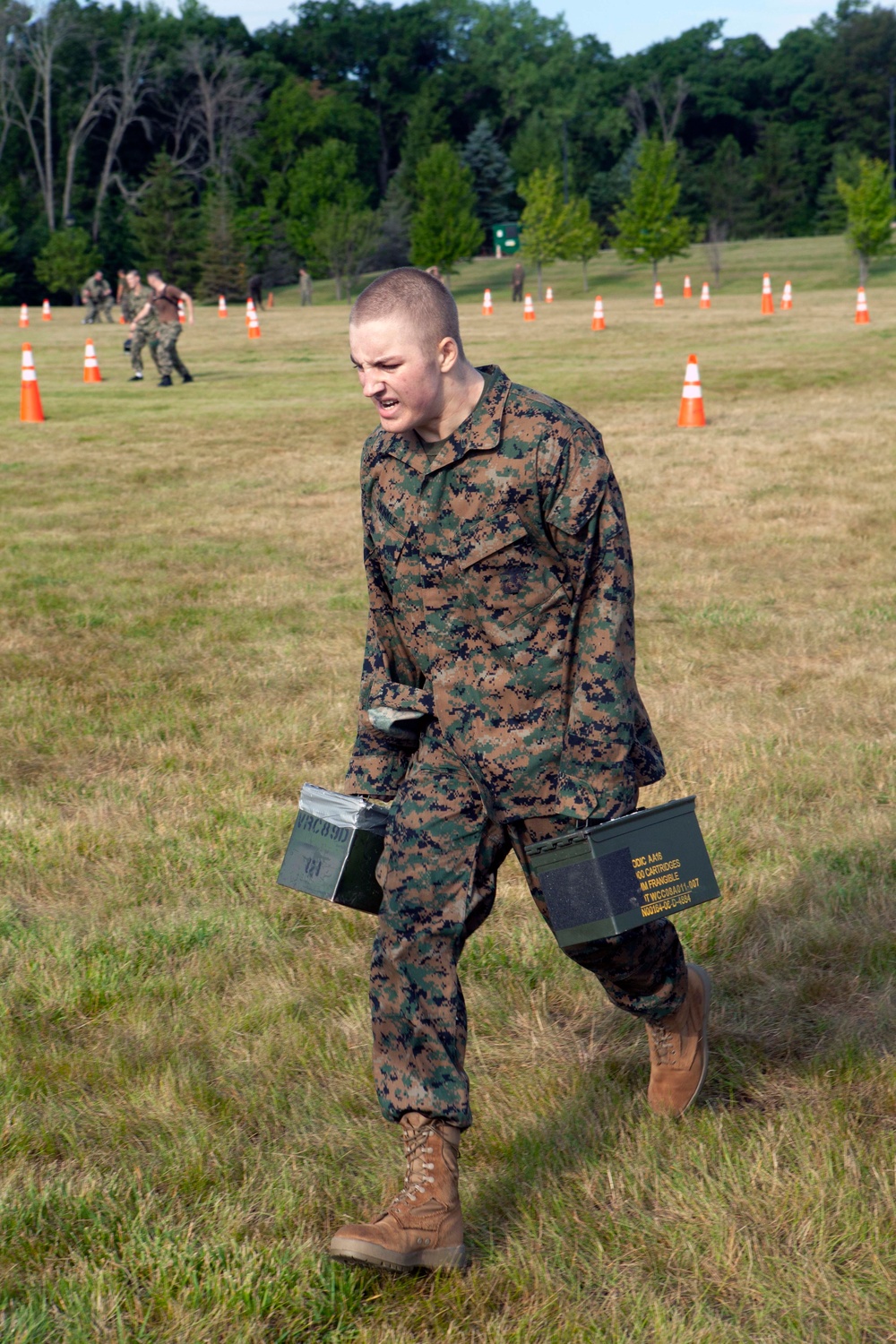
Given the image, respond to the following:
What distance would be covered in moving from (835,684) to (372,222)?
191 ft

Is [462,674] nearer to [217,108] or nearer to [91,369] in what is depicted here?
[91,369]

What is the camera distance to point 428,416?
2.87 m

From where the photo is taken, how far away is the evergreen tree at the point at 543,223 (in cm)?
5553

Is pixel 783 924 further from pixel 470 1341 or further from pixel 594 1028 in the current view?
pixel 470 1341

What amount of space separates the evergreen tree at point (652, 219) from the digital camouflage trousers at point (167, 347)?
32817mm

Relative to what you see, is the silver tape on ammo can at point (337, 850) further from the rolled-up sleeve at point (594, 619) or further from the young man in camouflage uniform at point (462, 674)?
the rolled-up sleeve at point (594, 619)

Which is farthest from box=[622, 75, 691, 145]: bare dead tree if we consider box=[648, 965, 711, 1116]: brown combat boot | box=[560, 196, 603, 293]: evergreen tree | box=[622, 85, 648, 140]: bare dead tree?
box=[648, 965, 711, 1116]: brown combat boot

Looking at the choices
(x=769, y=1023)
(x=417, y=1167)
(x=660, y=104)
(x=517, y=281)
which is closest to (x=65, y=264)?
(x=517, y=281)

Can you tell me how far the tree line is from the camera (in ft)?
204

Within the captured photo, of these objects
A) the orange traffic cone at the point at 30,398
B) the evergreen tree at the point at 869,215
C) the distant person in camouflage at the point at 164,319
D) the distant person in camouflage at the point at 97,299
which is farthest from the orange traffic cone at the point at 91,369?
the evergreen tree at the point at 869,215

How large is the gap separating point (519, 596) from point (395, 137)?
326 ft

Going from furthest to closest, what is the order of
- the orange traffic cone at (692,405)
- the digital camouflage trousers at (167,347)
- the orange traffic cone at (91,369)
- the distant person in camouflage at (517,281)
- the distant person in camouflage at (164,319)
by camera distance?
the distant person in camouflage at (517,281), the orange traffic cone at (91,369), the digital camouflage trousers at (167,347), the distant person in camouflage at (164,319), the orange traffic cone at (692,405)

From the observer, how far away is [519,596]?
114 inches

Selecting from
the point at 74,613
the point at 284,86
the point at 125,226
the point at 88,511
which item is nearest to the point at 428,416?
the point at 74,613
